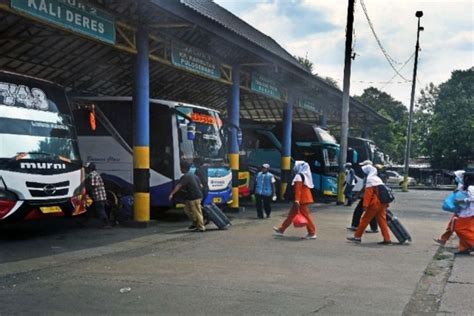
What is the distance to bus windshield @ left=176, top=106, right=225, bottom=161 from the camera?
1364 cm

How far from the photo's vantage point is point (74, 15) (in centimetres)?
1026

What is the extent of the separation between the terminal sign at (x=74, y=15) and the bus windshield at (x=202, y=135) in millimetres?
3062

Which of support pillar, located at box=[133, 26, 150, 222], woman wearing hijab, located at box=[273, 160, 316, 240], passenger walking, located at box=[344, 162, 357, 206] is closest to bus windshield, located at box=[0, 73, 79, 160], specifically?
support pillar, located at box=[133, 26, 150, 222]

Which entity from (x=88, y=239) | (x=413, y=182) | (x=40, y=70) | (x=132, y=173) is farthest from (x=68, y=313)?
(x=413, y=182)

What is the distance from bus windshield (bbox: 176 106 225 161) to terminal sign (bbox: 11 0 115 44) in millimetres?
3062

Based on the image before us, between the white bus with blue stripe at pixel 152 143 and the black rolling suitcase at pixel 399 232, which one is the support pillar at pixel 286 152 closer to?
the white bus with blue stripe at pixel 152 143

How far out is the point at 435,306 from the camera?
6.31 m

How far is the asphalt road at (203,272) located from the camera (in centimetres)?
603

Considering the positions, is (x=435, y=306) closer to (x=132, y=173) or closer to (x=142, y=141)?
(x=142, y=141)

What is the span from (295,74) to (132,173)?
6.99m

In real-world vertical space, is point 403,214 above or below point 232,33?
below

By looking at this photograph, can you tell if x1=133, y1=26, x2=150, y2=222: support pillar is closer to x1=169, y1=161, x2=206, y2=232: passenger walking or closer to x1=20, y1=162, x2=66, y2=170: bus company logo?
x1=169, y1=161, x2=206, y2=232: passenger walking

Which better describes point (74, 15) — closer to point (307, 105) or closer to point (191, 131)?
point (191, 131)

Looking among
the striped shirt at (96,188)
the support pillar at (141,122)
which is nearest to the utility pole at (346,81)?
the support pillar at (141,122)
